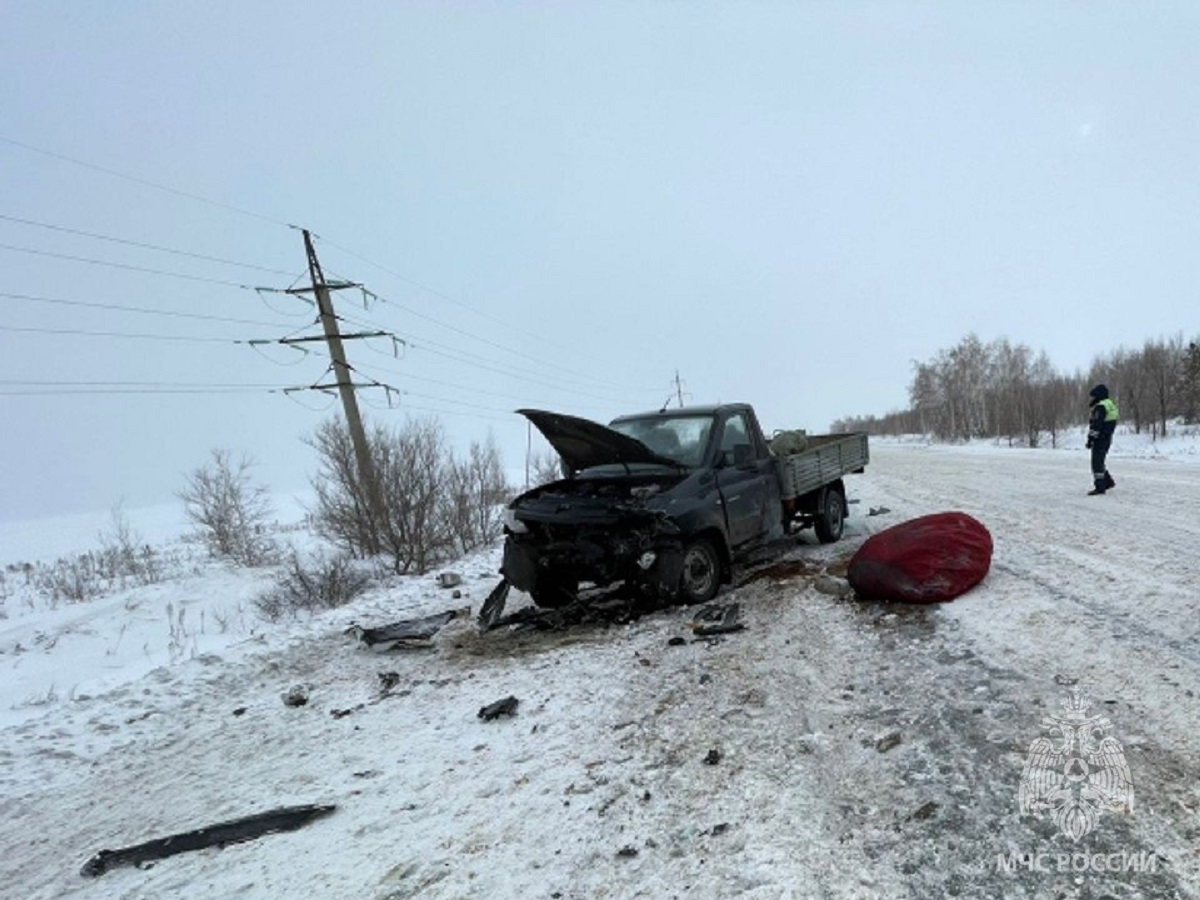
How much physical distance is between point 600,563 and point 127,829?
3505mm

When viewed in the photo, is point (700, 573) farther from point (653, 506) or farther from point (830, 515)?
point (830, 515)

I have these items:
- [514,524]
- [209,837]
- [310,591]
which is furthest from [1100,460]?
[310,591]

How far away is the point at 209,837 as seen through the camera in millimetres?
3021

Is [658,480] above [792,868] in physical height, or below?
above

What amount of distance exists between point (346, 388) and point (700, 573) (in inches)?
451

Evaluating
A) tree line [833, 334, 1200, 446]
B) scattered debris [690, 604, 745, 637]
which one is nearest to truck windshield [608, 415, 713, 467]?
scattered debris [690, 604, 745, 637]

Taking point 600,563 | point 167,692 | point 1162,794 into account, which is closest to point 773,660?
point 600,563

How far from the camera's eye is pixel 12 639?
9.15 meters

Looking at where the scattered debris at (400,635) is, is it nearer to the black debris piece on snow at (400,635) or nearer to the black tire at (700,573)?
the black debris piece on snow at (400,635)

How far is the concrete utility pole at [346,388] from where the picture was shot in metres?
13.8

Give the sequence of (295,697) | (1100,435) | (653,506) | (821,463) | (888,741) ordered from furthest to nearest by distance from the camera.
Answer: (1100,435) < (821,463) < (653,506) < (295,697) < (888,741)

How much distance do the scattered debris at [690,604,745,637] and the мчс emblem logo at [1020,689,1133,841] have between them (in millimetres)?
2397

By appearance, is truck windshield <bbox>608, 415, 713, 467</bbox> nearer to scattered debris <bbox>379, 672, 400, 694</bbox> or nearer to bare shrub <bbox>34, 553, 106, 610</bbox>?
scattered debris <bbox>379, 672, 400, 694</bbox>

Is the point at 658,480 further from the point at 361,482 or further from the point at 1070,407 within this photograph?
the point at 1070,407
